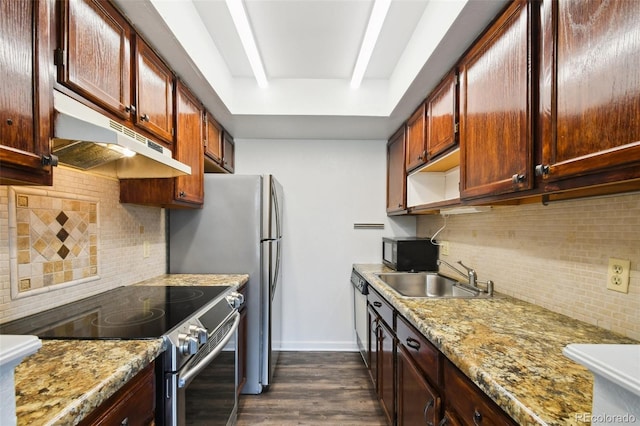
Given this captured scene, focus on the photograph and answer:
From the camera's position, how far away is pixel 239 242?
210 centimetres

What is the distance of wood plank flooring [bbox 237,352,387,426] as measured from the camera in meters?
1.89

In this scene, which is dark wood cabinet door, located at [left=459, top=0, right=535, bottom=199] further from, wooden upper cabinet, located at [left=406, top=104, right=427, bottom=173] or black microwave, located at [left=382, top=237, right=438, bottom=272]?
black microwave, located at [left=382, top=237, right=438, bottom=272]

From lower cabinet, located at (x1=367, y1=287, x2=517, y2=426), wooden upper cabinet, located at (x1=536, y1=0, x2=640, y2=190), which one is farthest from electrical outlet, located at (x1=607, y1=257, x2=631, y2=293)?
lower cabinet, located at (x1=367, y1=287, x2=517, y2=426)

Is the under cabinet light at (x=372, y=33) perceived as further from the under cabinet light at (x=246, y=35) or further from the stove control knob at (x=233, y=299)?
the stove control knob at (x=233, y=299)

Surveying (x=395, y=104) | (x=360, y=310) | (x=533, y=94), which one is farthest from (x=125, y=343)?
(x=395, y=104)

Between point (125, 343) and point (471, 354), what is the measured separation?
3.62 ft

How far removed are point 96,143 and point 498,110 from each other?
5.20 feet

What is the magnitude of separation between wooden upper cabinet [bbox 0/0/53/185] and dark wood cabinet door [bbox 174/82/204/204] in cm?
85

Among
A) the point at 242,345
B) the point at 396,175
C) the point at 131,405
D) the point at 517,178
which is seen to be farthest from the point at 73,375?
the point at 396,175

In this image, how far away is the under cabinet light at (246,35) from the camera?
4.50 feet

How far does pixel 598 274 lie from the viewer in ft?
3.57

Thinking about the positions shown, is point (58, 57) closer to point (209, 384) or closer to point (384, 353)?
point (209, 384)

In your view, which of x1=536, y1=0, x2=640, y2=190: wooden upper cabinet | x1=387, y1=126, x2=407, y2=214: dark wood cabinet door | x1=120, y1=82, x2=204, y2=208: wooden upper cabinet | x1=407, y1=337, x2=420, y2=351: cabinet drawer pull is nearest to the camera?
→ x1=536, y1=0, x2=640, y2=190: wooden upper cabinet

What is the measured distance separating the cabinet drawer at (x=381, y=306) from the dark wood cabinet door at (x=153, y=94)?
1626mm
